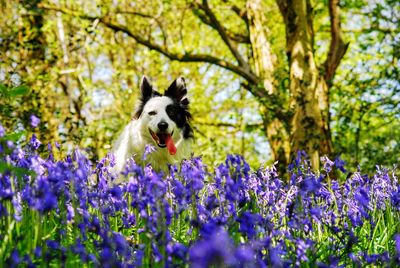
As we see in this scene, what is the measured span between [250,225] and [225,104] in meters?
17.0

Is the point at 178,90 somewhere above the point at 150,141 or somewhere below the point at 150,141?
above

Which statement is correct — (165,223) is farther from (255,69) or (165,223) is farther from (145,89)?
(255,69)

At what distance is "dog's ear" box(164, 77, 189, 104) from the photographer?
750 cm

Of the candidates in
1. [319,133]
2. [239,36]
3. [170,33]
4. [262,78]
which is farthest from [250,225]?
[170,33]

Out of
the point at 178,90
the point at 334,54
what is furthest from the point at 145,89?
the point at 334,54

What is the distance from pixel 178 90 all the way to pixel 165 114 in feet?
1.96

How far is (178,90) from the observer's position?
7543 mm

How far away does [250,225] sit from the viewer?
2.36 m

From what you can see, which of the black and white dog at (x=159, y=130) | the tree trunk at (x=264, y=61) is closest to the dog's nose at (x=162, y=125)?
the black and white dog at (x=159, y=130)

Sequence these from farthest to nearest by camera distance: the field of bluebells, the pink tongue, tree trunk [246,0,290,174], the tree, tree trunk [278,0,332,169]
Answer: tree trunk [246,0,290,174] → the tree → tree trunk [278,0,332,169] → the pink tongue → the field of bluebells

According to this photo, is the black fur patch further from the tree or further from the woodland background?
the tree

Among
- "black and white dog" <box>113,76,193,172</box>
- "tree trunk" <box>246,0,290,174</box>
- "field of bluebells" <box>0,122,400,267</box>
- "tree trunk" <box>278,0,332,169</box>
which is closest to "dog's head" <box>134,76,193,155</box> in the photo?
"black and white dog" <box>113,76,193,172</box>

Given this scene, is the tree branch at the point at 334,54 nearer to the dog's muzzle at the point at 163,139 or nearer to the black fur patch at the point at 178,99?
the black fur patch at the point at 178,99

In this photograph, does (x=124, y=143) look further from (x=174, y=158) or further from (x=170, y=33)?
(x=170, y=33)
